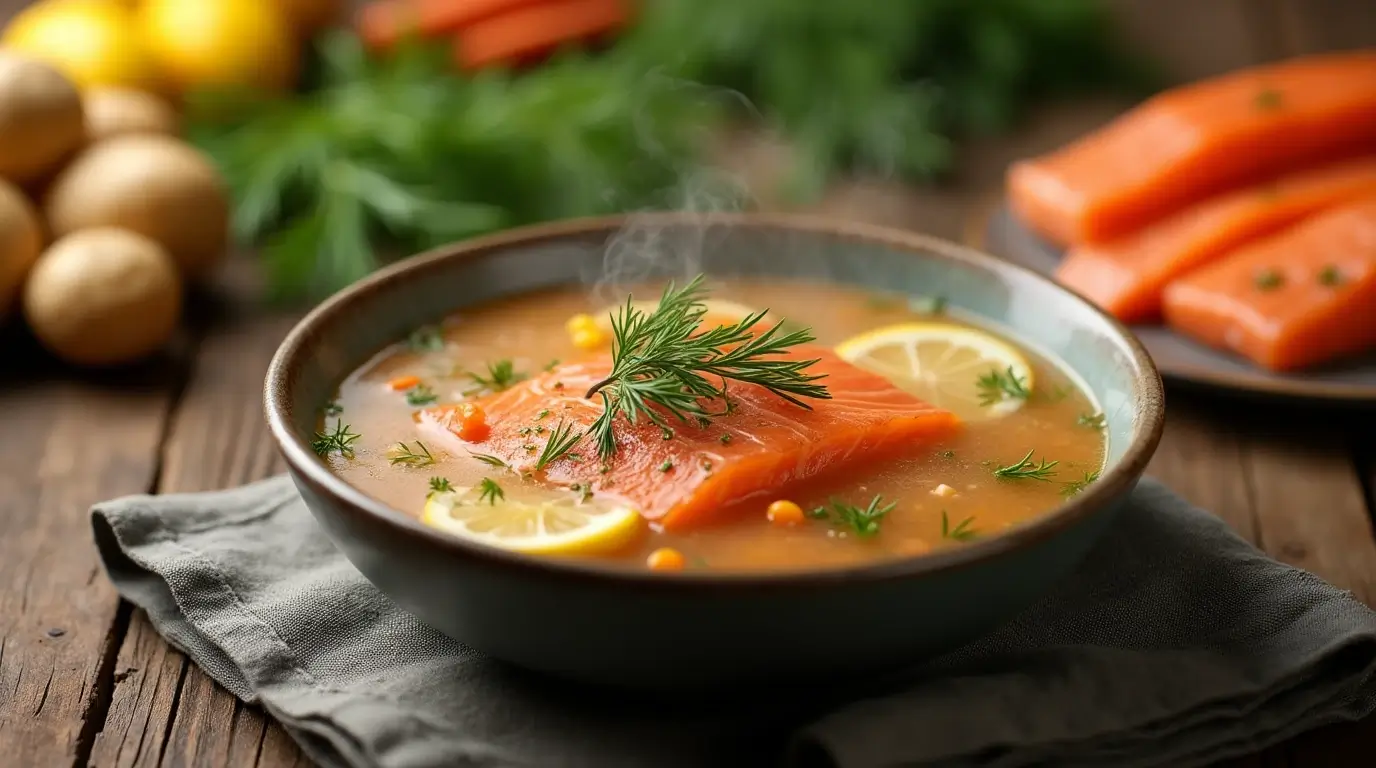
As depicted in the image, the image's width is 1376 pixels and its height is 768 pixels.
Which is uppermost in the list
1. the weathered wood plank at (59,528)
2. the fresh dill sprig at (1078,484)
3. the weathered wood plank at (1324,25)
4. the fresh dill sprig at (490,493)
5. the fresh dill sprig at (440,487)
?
the weathered wood plank at (1324,25)

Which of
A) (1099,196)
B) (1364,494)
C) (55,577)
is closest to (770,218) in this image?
(1099,196)

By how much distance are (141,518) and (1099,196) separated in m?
2.95

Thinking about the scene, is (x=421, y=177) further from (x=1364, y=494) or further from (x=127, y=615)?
(x=1364, y=494)

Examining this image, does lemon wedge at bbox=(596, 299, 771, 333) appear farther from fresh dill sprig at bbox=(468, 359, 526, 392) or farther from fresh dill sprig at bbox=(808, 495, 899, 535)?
fresh dill sprig at bbox=(808, 495, 899, 535)

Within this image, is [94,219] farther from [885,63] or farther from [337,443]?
[885,63]

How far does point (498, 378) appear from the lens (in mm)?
3316

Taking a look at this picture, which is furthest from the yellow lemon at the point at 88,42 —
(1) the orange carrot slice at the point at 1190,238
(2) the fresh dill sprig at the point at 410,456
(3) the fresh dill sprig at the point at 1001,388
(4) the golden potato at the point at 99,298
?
(3) the fresh dill sprig at the point at 1001,388

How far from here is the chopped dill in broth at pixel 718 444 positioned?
105 inches

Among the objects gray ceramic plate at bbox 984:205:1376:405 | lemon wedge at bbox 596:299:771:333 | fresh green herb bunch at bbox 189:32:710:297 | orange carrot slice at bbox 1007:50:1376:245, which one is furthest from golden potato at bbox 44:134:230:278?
orange carrot slice at bbox 1007:50:1376:245

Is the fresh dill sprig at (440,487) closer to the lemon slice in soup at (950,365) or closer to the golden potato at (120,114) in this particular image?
the lemon slice in soup at (950,365)

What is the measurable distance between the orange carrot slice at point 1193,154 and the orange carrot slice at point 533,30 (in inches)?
85.3

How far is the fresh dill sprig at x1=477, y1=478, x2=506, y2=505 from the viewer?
8.91 feet

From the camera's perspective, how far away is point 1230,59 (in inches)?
252

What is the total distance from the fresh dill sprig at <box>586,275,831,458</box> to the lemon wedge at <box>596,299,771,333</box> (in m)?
0.34
